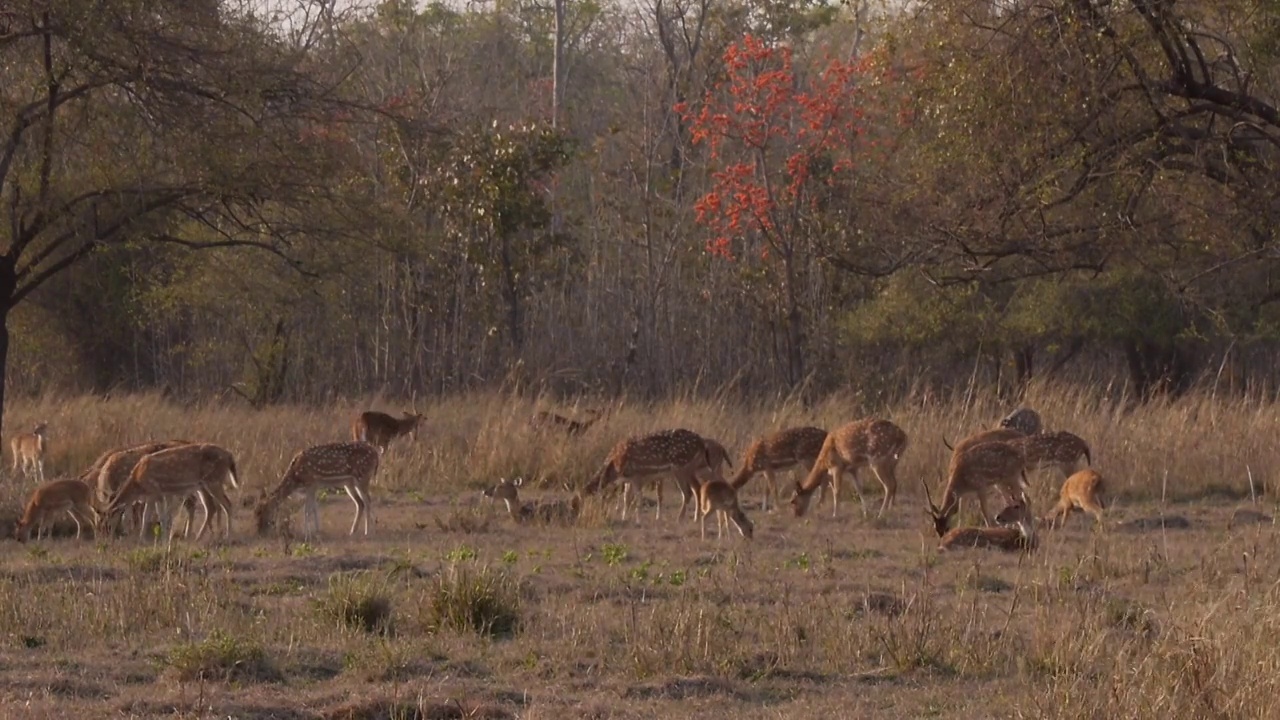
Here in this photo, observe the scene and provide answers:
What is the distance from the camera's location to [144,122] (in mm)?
19812

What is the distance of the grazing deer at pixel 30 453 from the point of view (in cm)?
1939

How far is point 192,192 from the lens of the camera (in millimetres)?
20531

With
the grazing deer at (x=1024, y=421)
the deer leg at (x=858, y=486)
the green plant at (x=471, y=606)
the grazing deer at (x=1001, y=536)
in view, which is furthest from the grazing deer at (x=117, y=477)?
the grazing deer at (x=1024, y=421)

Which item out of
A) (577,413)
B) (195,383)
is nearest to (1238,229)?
(577,413)

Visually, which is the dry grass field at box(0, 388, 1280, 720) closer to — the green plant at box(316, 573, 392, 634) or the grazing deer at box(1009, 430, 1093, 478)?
the green plant at box(316, 573, 392, 634)

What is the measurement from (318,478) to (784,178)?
17332mm

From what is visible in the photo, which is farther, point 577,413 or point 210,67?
point 577,413

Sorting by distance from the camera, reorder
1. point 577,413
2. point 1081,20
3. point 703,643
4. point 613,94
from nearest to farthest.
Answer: point 703,643 → point 1081,20 → point 577,413 → point 613,94

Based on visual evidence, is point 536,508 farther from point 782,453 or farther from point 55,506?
point 55,506

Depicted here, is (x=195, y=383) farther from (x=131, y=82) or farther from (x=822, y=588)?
(x=822, y=588)

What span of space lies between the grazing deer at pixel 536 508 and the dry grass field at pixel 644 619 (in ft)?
0.68

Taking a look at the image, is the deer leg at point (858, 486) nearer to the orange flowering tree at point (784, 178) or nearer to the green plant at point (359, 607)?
the green plant at point (359, 607)

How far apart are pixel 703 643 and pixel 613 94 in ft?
168

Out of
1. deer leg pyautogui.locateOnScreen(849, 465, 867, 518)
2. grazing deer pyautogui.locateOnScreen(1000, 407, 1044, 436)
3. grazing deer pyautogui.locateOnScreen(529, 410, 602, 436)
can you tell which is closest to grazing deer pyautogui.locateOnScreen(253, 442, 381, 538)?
deer leg pyautogui.locateOnScreen(849, 465, 867, 518)
